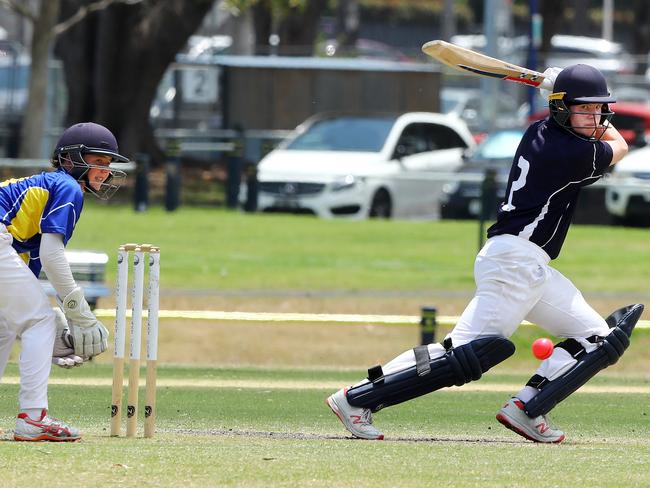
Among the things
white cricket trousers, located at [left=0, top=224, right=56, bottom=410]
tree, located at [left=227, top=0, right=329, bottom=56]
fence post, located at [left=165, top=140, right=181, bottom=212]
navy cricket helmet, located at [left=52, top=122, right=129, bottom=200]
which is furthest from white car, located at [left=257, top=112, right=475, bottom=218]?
tree, located at [left=227, top=0, right=329, bottom=56]

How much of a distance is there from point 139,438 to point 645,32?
4282cm

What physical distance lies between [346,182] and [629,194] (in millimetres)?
3733

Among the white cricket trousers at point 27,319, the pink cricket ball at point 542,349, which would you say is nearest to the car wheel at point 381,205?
the pink cricket ball at point 542,349

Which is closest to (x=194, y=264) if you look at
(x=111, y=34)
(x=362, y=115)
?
(x=362, y=115)

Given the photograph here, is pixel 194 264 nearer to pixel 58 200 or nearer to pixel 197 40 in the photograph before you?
pixel 58 200

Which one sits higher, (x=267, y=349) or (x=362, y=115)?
(x=362, y=115)

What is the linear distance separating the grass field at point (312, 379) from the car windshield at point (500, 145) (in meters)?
1.68

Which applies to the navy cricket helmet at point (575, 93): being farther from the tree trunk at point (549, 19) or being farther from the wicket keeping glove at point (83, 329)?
the tree trunk at point (549, 19)

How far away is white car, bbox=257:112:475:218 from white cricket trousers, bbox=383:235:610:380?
526 inches

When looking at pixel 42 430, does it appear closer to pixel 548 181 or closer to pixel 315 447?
pixel 315 447

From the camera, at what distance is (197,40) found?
53.5 meters

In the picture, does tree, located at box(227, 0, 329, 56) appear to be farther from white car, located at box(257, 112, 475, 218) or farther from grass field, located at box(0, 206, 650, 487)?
grass field, located at box(0, 206, 650, 487)

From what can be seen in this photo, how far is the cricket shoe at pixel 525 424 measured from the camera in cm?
834

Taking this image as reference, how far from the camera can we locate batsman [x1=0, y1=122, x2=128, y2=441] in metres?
7.70
